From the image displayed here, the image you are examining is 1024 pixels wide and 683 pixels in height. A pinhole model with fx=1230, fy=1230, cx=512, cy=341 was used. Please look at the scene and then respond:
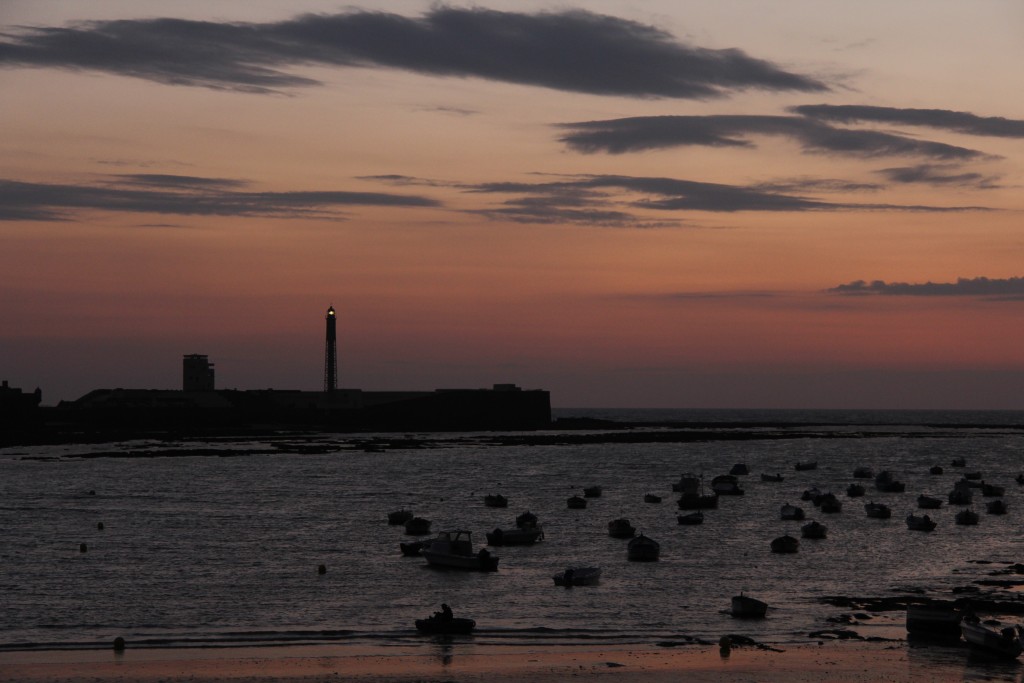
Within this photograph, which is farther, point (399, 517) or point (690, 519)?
point (690, 519)

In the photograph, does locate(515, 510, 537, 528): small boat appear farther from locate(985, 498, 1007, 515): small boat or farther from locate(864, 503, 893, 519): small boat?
locate(985, 498, 1007, 515): small boat

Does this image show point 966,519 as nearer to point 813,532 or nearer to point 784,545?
point 813,532

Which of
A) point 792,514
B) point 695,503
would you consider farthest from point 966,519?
point 695,503

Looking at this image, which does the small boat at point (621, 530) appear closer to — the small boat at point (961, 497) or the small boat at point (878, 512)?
the small boat at point (878, 512)

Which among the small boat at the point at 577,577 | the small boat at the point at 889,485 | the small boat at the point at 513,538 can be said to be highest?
the small boat at the point at 577,577

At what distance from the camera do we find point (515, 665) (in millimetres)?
39906

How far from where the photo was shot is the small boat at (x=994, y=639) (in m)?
41.0

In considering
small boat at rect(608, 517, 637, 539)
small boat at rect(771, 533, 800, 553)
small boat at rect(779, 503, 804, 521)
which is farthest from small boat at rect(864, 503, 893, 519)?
small boat at rect(608, 517, 637, 539)

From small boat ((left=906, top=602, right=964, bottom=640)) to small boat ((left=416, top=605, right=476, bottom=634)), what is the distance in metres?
16.1

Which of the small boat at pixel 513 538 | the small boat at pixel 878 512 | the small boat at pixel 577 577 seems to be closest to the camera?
the small boat at pixel 577 577

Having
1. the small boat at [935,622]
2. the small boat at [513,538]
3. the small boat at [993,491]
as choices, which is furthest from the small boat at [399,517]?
the small boat at [993,491]

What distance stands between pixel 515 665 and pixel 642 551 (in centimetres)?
2550

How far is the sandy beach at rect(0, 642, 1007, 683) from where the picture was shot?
38.0 metres

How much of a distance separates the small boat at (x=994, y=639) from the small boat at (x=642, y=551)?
22955mm
